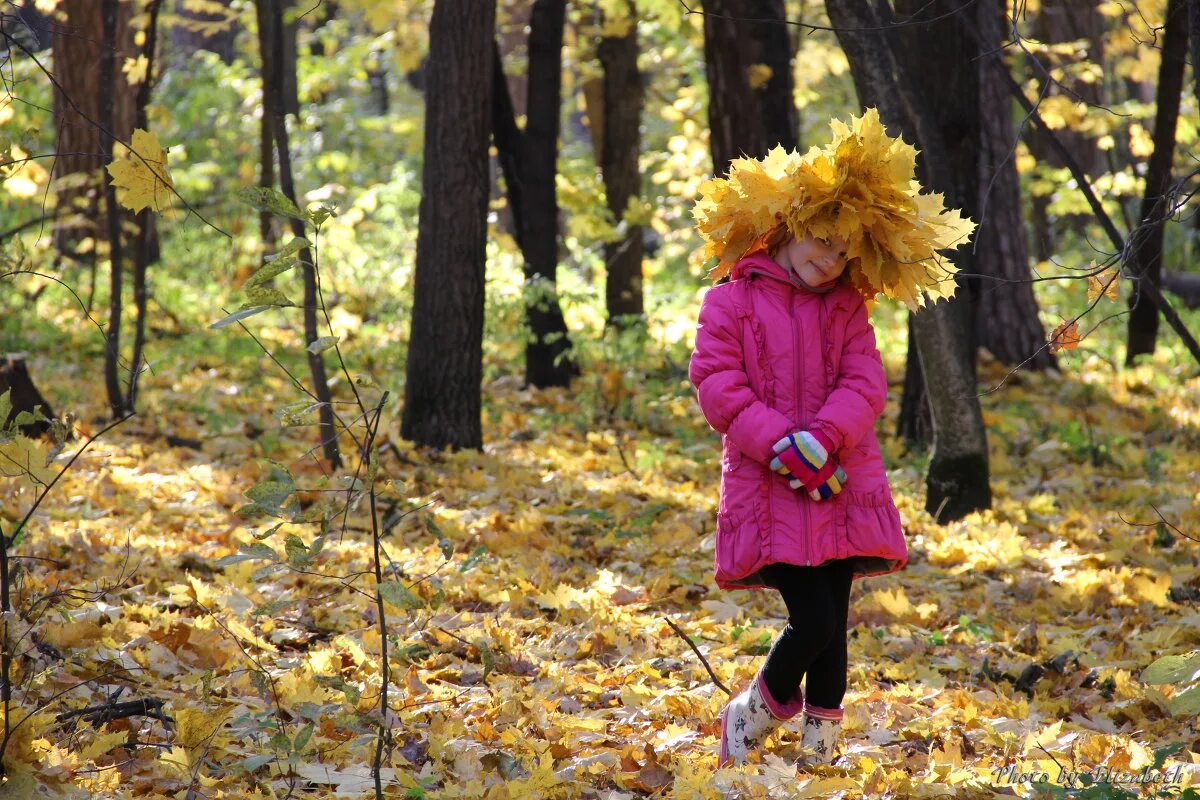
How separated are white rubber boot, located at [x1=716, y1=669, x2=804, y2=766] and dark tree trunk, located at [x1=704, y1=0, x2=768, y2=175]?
5106 millimetres

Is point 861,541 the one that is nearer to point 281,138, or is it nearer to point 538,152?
point 281,138

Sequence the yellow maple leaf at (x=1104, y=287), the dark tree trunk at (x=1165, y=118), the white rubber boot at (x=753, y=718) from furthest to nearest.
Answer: the dark tree trunk at (x=1165, y=118) < the white rubber boot at (x=753, y=718) < the yellow maple leaf at (x=1104, y=287)

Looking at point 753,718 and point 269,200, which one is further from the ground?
point 269,200

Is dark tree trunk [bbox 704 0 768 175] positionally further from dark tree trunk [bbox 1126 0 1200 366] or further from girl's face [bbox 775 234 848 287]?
girl's face [bbox 775 234 848 287]

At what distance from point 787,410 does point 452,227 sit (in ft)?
14.3

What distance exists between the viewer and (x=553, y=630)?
4.31 m

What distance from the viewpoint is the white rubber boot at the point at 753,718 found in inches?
118

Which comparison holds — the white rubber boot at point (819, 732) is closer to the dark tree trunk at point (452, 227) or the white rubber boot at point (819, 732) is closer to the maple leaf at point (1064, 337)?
the maple leaf at point (1064, 337)

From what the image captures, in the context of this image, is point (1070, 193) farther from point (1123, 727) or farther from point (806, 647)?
point (806, 647)

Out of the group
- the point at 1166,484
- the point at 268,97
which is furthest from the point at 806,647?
the point at 268,97

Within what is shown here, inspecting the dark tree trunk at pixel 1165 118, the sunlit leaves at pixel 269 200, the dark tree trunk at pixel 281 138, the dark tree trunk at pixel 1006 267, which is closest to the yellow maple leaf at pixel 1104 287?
the dark tree trunk at pixel 1165 118

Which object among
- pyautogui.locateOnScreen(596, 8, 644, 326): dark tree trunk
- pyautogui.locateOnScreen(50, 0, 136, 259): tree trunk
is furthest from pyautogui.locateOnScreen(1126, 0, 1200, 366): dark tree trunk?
pyautogui.locateOnScreen(50, 0, 136, 259): tree trunk

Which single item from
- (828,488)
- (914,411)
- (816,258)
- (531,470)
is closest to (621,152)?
(914,411)

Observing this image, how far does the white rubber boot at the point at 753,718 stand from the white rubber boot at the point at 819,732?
1.6 inches
